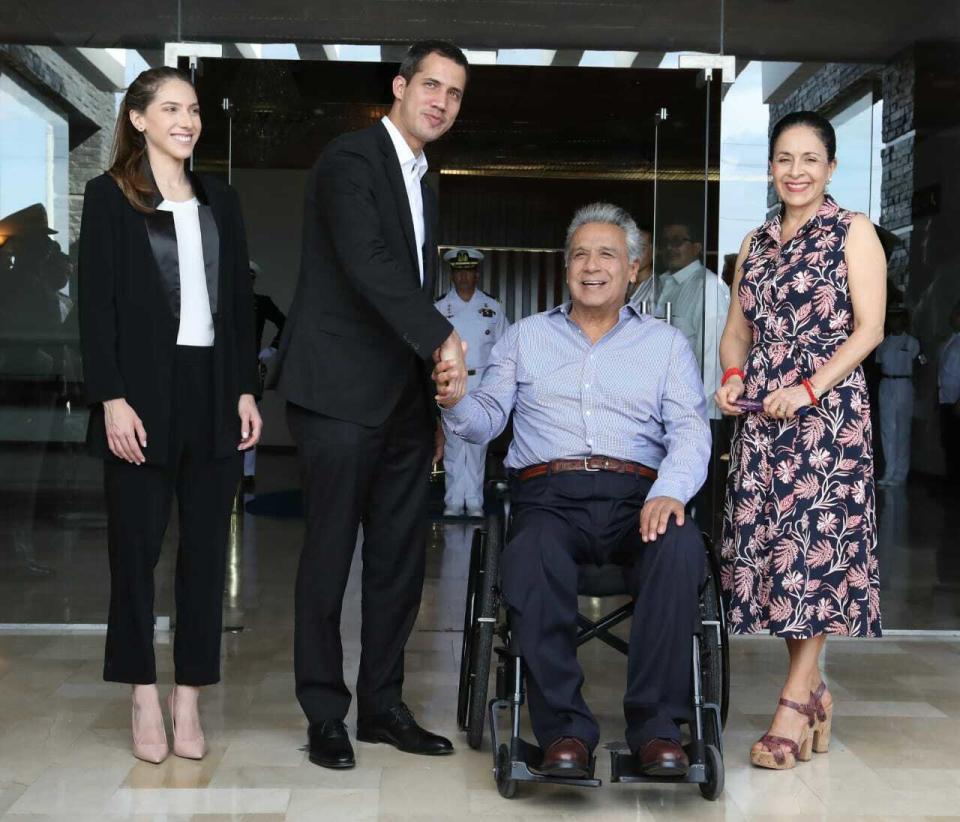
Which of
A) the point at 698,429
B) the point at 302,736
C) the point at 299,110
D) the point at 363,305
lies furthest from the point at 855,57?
the point at 299,110

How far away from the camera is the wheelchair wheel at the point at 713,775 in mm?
2654

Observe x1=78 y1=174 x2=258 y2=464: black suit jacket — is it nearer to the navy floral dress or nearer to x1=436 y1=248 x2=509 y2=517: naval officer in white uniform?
the navy floral dress

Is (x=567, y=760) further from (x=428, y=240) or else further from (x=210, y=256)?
(x=210, y=256)

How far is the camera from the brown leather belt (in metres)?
3.07

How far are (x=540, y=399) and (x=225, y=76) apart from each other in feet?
7.13

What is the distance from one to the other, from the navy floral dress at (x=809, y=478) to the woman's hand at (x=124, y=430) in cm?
138

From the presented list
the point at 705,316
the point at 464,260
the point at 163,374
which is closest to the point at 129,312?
the point at 163,374

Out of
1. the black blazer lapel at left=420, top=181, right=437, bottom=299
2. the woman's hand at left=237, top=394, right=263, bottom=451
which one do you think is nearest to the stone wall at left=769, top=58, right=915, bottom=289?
the black blazer lapel at left=420, top=181, right=437, bottom=299

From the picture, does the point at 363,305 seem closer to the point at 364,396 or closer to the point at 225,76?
the point at 364,396

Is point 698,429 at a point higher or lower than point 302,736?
higher

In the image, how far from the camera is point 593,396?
313 cm

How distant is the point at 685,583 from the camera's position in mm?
2736

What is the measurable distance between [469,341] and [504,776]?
540cm

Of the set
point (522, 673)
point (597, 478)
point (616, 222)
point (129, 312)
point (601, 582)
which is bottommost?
point (522, 673)
